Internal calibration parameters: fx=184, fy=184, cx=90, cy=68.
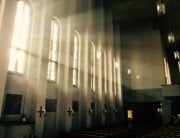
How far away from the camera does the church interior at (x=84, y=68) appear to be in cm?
758

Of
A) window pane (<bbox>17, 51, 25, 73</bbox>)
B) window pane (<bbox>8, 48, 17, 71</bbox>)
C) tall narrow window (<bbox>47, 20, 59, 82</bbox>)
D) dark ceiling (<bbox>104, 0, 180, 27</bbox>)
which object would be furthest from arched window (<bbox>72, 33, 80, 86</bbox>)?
dark ceiling (<bbox>104, 0, 180, 27</bbox>)

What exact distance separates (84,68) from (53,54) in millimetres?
3362

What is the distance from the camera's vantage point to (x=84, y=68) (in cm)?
1321

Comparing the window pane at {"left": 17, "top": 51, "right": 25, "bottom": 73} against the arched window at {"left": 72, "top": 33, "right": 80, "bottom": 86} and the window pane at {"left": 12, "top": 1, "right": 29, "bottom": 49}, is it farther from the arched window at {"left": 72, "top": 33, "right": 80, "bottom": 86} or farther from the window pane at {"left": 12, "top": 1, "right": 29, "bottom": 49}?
the arched window at {"left": 72, "top": 33, "right": 80, "bottom": 86}

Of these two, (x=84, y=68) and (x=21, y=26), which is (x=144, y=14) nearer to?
(x=84, y=68)

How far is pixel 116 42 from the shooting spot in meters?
21.3

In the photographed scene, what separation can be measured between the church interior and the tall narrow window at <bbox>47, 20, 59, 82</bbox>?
0.05 m

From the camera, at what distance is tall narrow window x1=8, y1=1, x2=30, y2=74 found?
7.71m

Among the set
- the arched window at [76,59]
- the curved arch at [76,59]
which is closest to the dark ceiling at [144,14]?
the curved arch at [76,59]

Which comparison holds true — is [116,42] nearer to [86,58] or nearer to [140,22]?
[140,22]

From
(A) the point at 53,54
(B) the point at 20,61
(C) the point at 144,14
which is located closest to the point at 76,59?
(A) the point at 53,54

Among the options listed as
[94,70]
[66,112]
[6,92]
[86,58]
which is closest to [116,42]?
[94,70]

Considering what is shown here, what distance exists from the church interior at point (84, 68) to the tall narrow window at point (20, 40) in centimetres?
4

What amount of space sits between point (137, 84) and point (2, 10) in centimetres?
1692
